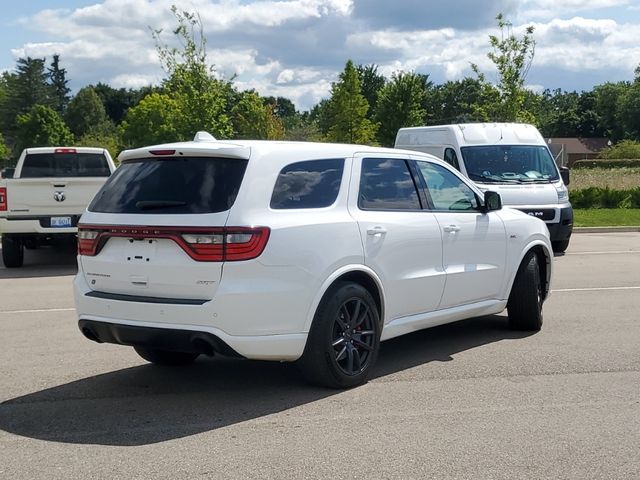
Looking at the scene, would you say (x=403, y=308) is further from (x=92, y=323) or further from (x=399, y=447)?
(x=92, y=323)

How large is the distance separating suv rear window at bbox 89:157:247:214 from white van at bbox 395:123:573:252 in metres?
10.1

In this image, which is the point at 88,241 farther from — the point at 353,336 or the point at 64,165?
the point at 64,165

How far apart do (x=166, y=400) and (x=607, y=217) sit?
20.5 meters

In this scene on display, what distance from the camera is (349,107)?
47031mm

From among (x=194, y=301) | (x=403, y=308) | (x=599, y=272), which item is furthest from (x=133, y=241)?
(x=599, y=272)

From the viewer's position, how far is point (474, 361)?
22.9 feet

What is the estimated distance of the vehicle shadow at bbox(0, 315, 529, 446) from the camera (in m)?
5.19

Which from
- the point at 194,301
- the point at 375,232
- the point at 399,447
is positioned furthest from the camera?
the point at 375,232

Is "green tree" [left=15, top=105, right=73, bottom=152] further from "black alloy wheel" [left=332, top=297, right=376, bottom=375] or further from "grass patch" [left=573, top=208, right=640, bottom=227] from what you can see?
"black alloy wheel" [left=332, top=297, right=376, bottom=375]

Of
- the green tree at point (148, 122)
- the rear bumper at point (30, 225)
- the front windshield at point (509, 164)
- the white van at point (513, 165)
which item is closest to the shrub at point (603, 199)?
the white van at point (513, 165)

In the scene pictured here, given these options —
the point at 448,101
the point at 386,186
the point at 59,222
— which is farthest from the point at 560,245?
the point at 448,101

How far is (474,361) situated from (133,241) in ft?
10.0

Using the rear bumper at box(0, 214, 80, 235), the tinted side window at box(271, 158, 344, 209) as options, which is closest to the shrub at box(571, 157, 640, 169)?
the rear bumper at box(0, 214, 80, 235)

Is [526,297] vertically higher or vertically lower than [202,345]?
lower
